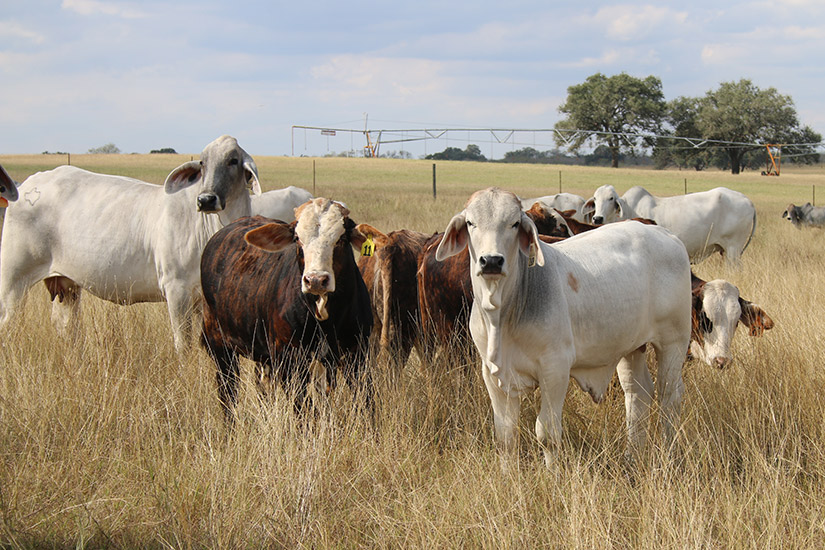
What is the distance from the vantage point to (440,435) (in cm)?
500

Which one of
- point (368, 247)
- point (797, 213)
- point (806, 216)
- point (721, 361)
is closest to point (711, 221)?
point (806, 216)

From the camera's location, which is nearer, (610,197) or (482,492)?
(482,492)

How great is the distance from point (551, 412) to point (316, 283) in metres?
1.45

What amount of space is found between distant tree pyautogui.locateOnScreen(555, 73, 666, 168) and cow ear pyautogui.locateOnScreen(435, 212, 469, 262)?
70.6m

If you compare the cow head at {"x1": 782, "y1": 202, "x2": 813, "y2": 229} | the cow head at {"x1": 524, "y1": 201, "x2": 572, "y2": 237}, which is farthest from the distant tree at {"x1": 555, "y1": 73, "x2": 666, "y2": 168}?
the cow head at {"x1": 524, "y1": 201, "x2": 572, "y2": 237}

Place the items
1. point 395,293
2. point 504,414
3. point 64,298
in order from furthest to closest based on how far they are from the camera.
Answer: point 64,298, point 395,293, point 504,414

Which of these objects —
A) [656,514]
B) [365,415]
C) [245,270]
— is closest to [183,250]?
[245,270]

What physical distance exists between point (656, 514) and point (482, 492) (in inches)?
32.8

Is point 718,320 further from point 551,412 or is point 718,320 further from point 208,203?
point 208,203

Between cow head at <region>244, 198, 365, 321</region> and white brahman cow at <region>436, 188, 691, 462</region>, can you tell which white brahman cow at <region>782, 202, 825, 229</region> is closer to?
→ white brahman cow at <region>436, 188, 691, 462</region>

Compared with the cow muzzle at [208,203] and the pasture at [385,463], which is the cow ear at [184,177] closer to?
the cow muzzle at [208,203]

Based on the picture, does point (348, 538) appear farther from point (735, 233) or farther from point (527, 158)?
point (527, 158)

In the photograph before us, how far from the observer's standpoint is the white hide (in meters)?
13.4

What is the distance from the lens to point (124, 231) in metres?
7.01
